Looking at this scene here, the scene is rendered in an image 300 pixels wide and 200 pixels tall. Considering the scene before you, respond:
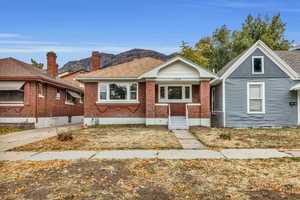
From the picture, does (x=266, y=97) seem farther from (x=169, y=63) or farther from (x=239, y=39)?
(x=239, y=39)

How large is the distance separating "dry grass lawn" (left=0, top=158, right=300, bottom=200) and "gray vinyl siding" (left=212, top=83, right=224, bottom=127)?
9.08 m

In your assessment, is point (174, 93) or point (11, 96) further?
point (174, 93)

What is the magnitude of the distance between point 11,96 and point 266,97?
1839 centimetres

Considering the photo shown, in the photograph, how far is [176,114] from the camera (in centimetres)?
1480

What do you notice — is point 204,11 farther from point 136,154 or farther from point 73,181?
point 73,181

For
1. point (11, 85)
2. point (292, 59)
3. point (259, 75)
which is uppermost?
point (292, 59)

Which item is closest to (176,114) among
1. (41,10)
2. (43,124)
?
(43,124)

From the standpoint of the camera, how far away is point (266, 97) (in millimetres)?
13648

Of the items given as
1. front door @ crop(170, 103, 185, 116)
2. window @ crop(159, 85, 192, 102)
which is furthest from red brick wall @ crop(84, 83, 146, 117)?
front door @ crop(170, 103, 185, 116)

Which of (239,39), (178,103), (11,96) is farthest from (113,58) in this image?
(178,103)

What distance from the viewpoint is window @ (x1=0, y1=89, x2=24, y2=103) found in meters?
14.6

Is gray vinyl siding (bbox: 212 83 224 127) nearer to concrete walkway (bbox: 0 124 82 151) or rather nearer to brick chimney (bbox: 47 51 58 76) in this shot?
concrete walkway (bbox: 0 124 82 151)

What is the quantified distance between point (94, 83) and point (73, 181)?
38.0ft

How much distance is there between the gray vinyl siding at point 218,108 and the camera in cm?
1429
